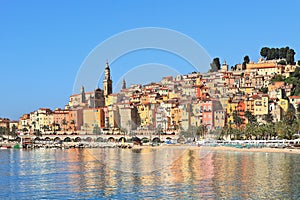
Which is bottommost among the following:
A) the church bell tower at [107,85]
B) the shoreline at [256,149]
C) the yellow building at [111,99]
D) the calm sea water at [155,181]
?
the calm sea water at [155,181]

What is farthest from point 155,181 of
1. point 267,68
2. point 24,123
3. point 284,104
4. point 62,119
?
point 24,123

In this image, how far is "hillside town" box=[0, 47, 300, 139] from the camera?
181 feet

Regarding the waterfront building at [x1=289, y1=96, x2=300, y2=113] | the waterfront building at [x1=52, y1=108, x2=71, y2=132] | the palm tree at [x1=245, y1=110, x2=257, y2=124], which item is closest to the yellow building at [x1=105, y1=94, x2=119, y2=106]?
the waterfront building at [x1=52, y1=108, x2=71, y2=132]

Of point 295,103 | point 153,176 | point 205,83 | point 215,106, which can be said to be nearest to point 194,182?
point 153,176

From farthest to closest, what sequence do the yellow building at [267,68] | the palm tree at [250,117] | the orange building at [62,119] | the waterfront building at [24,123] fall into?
the waterfront building at [24,123]
the yellow building at [267,68]
the orange building at [62,119]
the palm tree at [250,117]

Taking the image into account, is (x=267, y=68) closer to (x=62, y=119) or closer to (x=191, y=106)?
(x=191, y=106)

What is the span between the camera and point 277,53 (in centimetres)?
7556

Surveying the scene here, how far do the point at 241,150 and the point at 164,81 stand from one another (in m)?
30.5

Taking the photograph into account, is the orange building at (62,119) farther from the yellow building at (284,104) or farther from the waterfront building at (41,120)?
the yellow building at (284,104)

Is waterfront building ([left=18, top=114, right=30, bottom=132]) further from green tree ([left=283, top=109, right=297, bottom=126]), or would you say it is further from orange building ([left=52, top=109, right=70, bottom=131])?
green tree ([left=283, top=109, right=297, bottom=126])

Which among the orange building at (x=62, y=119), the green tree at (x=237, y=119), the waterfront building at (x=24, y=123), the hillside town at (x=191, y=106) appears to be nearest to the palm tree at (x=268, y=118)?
the hillside town at (x=191, y=106)

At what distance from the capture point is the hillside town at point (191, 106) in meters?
55.2

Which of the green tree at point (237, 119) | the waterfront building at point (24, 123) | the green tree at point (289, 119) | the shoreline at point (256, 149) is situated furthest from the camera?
the waterfront building at point (24, 123)

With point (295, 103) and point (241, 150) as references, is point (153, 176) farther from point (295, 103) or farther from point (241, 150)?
point (295, 103)
